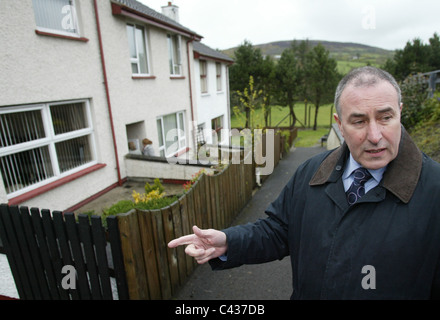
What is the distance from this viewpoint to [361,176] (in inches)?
59.8

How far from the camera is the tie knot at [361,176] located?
4.93ft

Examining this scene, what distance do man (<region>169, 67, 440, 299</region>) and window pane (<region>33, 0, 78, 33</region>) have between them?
644 centimetres

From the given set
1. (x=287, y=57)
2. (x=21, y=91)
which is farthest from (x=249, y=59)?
(x=21, y=91)

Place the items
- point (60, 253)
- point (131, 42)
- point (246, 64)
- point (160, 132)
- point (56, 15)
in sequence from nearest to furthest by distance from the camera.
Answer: point (60, 253) < point (56, 15) < point (131, 42) < point (160, 132) < point (246, 64)

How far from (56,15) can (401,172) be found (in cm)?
735

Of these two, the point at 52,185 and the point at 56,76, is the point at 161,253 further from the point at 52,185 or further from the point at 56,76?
the point at 56,76

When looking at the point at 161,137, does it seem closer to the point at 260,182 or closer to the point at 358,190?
the point at 260,182

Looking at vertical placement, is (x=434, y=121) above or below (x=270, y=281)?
above

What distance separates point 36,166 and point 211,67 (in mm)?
11851

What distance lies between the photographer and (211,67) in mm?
15727

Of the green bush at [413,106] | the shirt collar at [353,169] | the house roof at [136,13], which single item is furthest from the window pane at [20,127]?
the green bush at [413,106]

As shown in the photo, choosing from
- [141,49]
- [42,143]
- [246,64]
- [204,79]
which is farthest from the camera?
[246,64]

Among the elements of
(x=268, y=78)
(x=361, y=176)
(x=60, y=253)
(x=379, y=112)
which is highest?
(x=268, y=78)

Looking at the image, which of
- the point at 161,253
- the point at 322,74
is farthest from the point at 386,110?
the point at 322,74
